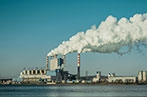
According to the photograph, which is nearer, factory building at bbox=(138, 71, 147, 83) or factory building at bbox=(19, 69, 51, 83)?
factory building at bbox=(19, 69, 51, 83)

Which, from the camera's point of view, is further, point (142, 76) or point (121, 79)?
point (142, 76)

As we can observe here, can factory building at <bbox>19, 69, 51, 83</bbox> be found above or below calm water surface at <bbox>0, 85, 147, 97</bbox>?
above

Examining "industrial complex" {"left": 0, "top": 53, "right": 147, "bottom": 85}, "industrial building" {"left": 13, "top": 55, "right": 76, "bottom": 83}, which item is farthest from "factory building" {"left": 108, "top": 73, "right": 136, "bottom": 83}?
"industrial building" {"left": 13, "top": 55, "right": 76, "bottom": 83}

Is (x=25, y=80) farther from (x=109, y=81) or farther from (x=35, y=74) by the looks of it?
(x=109, y=81)

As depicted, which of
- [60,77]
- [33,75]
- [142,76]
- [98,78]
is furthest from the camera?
[142,76]

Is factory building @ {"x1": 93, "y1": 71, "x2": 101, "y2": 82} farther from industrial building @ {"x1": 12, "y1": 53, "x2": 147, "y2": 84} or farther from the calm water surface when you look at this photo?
the calm water surface

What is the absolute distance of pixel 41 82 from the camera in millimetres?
155750

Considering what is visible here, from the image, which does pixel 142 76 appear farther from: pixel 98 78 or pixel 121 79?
pixel 98 78

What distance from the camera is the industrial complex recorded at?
5679 inches

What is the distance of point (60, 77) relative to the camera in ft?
477

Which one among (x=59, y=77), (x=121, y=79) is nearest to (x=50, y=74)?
(x=59, y=77)

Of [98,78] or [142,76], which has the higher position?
[142,76]

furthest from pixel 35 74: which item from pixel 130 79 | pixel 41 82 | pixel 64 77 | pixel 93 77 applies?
pixel 130 79

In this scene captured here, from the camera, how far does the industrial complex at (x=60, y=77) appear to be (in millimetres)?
144250
